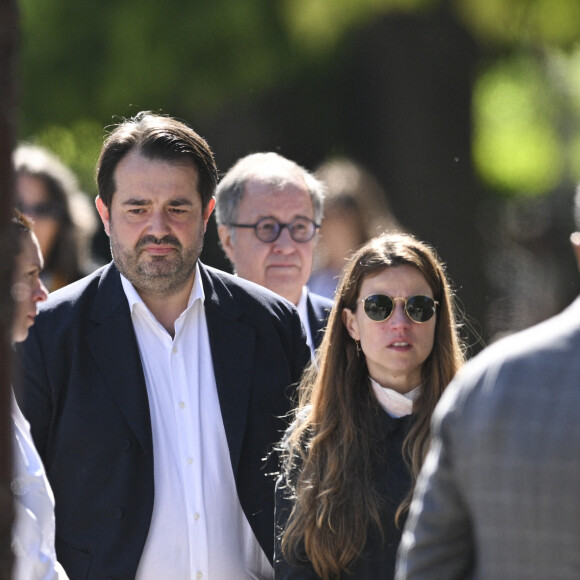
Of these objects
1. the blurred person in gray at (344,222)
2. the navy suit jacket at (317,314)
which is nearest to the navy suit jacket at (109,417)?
the navy suit jacket at (317,314)

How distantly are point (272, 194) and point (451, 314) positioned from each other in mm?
1472

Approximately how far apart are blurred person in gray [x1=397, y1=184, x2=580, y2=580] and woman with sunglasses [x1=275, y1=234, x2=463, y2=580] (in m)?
0.99

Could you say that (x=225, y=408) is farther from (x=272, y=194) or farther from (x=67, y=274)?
(x=67, y=274)

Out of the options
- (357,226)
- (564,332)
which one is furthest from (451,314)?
(357,226)

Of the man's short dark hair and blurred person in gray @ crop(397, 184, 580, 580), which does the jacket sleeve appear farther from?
blurred person in gray @ crop(397, 184, 580, 580)

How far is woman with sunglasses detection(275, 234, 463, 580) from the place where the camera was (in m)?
3.24

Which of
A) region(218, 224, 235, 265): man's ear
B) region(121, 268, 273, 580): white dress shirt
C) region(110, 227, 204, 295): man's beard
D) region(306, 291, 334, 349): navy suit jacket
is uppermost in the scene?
region(218, 224, 235, 265): man's ear

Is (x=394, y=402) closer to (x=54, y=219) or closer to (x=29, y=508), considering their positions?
(x=29, y=508)

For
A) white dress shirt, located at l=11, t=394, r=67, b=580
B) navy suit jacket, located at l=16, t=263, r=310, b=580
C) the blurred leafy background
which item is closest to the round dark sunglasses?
navy suit jacket, located at l=16, t=263, r=310, b=580

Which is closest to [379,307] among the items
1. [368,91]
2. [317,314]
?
[317,314]

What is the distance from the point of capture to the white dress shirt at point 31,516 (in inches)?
114

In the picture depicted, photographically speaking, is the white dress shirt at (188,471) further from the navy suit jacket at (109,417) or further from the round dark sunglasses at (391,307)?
the round dark sunglasses at (391,307)

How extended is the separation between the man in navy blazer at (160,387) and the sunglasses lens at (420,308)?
0.51 m

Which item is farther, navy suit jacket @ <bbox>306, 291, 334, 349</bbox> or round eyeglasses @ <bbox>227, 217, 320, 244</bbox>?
round eyeglasses @ <bbox>227, 217, 320, 244</bbox>
